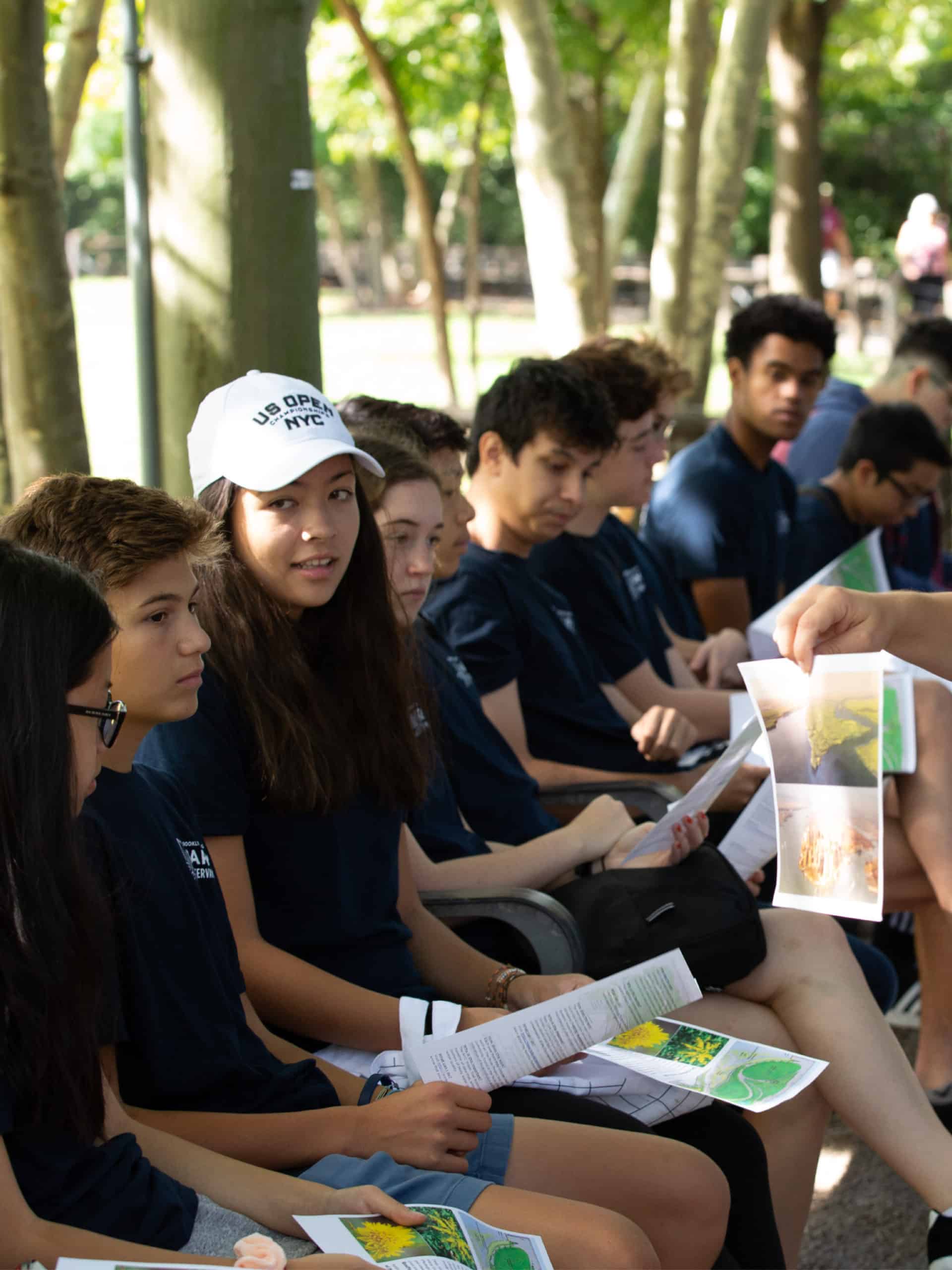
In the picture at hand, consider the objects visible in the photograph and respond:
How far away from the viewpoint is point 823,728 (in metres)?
2.35

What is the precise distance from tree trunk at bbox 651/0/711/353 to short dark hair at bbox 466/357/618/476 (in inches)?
174

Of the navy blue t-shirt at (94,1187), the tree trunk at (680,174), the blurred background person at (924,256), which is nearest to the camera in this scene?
the navy blue t-shirt at (94,1187)

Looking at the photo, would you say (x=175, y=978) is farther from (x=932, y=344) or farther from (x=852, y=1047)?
(x=932, y=344)

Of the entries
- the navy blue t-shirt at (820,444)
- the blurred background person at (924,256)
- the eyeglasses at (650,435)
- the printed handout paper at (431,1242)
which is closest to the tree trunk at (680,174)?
the navy blue t-shirt at (820,444)

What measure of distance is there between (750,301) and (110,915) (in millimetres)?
4860

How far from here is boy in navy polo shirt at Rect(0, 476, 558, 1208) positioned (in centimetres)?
206

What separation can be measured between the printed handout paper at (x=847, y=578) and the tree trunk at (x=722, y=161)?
138 inches

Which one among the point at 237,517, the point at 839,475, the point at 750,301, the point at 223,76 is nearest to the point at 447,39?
the point at 750,301

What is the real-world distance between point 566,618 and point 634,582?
27.5 inches

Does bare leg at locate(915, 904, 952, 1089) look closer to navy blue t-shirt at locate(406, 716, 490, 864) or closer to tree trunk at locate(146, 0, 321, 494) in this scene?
navy blue t-shirt at locate(406, 716, 490, 864)

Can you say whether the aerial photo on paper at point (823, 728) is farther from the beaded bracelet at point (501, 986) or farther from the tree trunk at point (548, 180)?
the tree trunk at point (548, 180)

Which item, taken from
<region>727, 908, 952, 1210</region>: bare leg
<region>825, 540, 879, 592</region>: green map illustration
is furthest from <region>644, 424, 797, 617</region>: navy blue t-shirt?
<region>727, 908, 952, 1210</region>: bare leg

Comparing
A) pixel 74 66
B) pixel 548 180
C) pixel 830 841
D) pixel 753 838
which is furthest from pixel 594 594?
pixel 74 66

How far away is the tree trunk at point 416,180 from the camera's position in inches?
398
